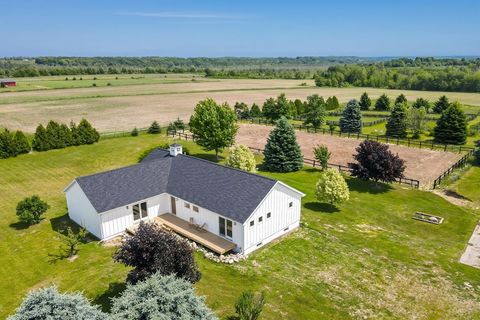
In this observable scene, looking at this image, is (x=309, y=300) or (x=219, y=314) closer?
(x=219, y=314)

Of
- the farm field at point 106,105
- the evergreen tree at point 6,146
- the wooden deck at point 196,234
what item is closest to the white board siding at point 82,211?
the wooden deck at point 196,234

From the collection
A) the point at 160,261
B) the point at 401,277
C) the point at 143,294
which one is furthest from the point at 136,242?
the point at 401,277

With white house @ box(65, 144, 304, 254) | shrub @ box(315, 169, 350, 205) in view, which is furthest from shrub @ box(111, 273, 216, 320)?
shrub @ box(315, 169, 350, 205)

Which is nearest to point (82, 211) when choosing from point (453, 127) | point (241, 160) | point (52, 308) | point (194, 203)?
point (194, 203)

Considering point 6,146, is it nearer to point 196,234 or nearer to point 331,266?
point 196,234

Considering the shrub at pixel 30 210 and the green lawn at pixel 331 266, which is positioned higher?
the shrub at pixel 30 210

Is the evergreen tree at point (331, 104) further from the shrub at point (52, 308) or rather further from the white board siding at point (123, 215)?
the shrub at point (52, 308)

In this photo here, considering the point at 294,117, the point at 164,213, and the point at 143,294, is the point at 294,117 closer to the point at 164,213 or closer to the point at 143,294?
the point at 164,213
